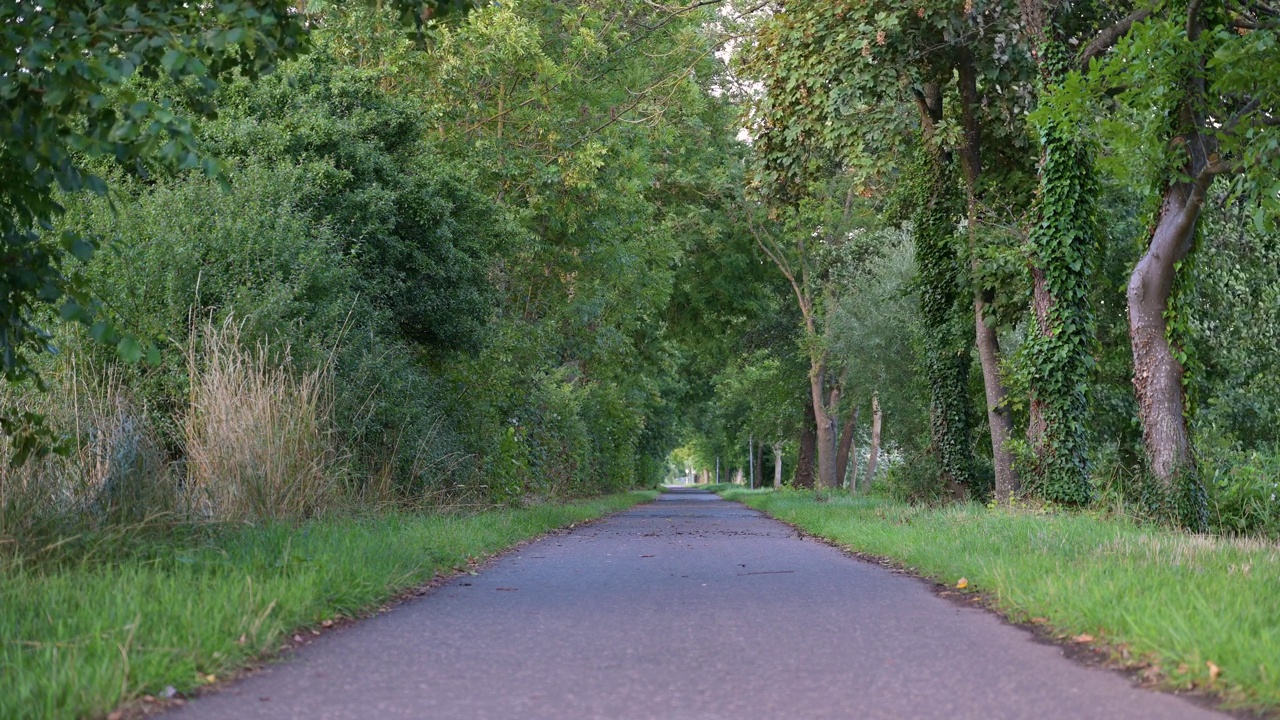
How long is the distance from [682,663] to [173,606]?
102 inches

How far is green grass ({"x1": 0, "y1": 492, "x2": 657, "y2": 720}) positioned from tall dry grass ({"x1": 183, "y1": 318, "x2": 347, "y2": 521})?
2.46 feet

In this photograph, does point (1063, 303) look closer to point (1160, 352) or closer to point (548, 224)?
point (1160, 352)

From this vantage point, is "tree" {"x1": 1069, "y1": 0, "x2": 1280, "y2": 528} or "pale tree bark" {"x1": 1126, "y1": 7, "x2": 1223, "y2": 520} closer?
"tree" {"x1": 1069, "y1": 0, "x2": 1280, "y2": 528}

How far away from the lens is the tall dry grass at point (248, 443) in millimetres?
9641

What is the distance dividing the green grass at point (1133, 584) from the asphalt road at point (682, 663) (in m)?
0.26

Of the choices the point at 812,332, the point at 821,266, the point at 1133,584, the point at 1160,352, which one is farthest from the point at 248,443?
the point at 821,266

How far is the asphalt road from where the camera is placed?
452 cm

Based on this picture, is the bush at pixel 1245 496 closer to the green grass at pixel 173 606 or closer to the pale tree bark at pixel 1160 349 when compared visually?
the pale tree bark at pixel 1160 349

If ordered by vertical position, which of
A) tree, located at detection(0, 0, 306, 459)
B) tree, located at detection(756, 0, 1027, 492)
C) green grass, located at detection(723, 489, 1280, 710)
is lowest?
green grass, located at detection(723, 489, 1280, 710)

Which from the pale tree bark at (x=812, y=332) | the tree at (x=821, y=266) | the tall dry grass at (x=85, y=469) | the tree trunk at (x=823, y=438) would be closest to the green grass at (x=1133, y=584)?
the tall dry grass at (x=85, y=469)

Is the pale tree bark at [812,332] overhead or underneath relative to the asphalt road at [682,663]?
overhead

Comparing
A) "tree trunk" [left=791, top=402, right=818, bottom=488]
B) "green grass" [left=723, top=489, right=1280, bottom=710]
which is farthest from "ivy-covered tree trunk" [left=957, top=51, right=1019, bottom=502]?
"tree trunk" [left=791, top=402, right=818, bottom=488]

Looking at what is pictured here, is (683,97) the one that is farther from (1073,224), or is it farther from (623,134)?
(1073,224)

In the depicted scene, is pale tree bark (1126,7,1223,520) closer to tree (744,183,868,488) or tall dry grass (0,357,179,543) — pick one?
tall dry grass (0,357,179,543)
